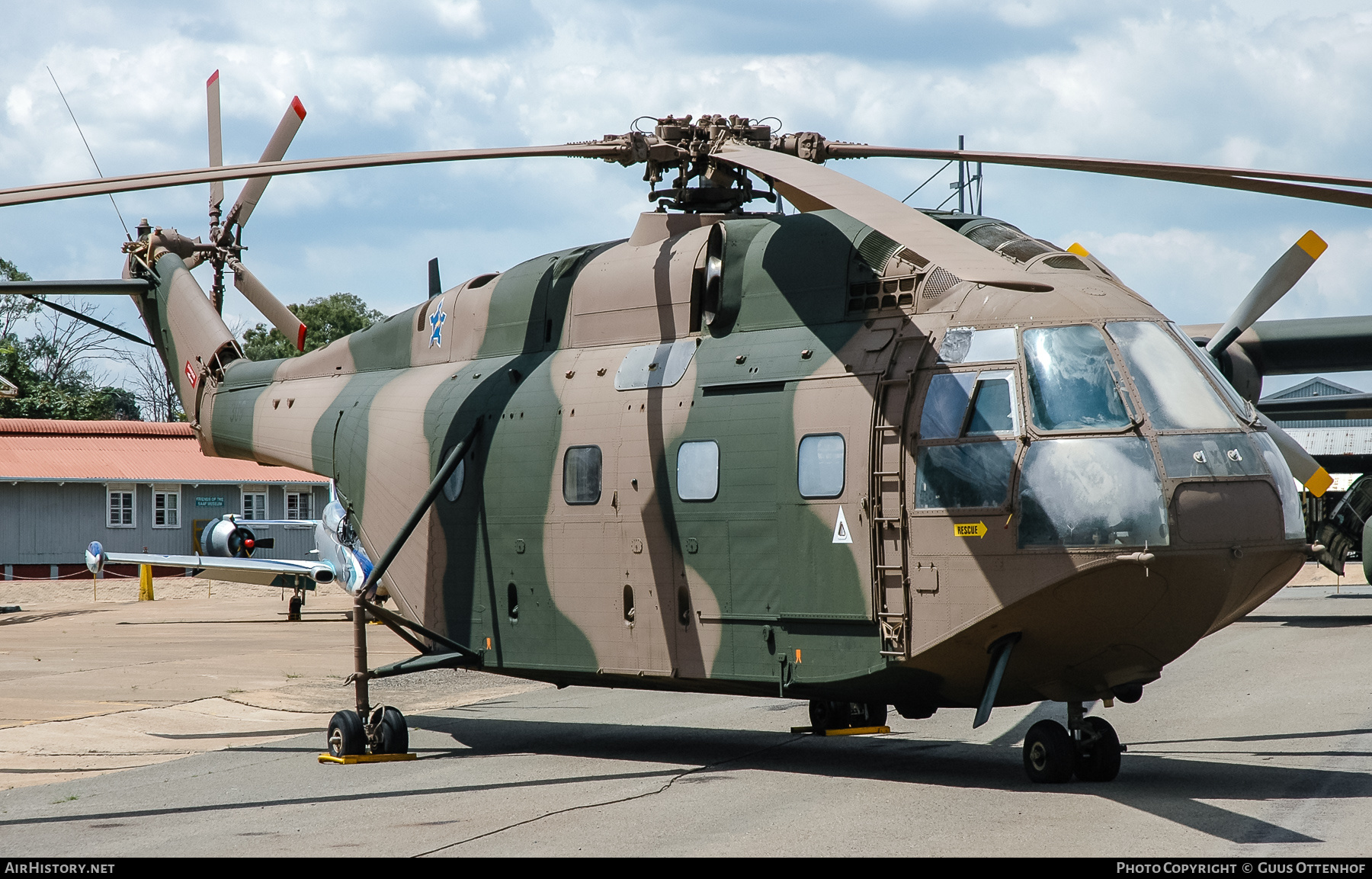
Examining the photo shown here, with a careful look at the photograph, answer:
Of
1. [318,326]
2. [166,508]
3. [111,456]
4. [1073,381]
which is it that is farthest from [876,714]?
[318,326]

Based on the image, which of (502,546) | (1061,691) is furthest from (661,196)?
(1061,691)

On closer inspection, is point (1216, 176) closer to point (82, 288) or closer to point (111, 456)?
point (82, 288)

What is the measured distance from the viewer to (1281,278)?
16844 mm

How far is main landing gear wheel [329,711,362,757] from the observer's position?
1110 cm

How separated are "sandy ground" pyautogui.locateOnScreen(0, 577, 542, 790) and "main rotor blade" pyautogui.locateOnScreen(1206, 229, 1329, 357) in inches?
445

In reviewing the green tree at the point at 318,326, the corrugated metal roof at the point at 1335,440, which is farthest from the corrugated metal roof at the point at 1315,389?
the green tree at the point at 318,326

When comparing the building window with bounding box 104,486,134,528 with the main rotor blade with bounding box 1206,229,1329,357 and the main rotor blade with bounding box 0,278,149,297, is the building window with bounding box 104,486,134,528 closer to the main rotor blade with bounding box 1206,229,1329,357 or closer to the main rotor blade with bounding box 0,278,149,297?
the main rotor blade with bounding box 0,278,149,297

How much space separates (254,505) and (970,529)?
4046 centimetres

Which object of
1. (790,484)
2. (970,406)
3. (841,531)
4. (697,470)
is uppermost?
(970,406)

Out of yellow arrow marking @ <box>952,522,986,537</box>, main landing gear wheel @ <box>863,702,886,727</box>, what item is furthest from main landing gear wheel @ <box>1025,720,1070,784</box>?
main landing gear wheel @ <box>863,702,886,727</box>

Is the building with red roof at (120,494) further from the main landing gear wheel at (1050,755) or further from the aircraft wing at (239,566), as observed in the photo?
the main landing gear wheel at (1050,755)

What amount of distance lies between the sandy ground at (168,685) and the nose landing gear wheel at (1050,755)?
26.1 ft
